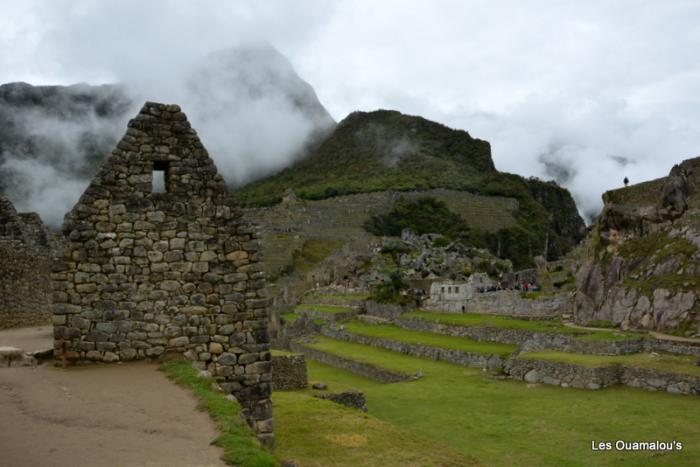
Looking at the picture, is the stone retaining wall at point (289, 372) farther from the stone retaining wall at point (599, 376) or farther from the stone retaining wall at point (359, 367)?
the stone retaining wall at point (599, 376)

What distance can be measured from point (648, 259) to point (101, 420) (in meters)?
19.0

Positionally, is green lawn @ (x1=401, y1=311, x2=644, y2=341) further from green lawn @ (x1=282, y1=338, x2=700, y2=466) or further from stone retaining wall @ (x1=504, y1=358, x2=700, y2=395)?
green lawn @ (x1=282, y1=338, x2=700, y2=466)

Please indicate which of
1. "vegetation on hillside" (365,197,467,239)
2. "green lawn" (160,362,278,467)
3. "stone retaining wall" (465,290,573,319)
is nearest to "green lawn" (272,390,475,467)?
"green lawn" (160,362,278,467)

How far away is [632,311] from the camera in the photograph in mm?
20219

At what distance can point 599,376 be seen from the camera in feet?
53.4

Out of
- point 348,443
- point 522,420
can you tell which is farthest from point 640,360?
point 348,443

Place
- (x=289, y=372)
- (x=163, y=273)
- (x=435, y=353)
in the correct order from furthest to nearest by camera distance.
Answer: (x=435, y=353), (x=289, y=372), (x=163, y=273)

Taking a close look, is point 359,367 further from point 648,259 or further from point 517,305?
point 648,259

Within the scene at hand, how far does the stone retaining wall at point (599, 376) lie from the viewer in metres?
14.9

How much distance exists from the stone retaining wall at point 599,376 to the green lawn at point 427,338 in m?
2.77

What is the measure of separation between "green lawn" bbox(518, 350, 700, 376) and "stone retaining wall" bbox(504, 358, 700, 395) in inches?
6.0

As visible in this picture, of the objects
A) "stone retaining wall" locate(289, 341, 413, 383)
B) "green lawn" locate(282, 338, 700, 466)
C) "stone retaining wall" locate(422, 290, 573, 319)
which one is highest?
"stone retaining wall" locate(422, 290, 573, 319)

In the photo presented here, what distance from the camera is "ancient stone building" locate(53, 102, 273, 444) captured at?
7375 millimetres

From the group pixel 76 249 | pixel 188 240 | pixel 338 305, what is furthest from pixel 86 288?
pixel 338 305
